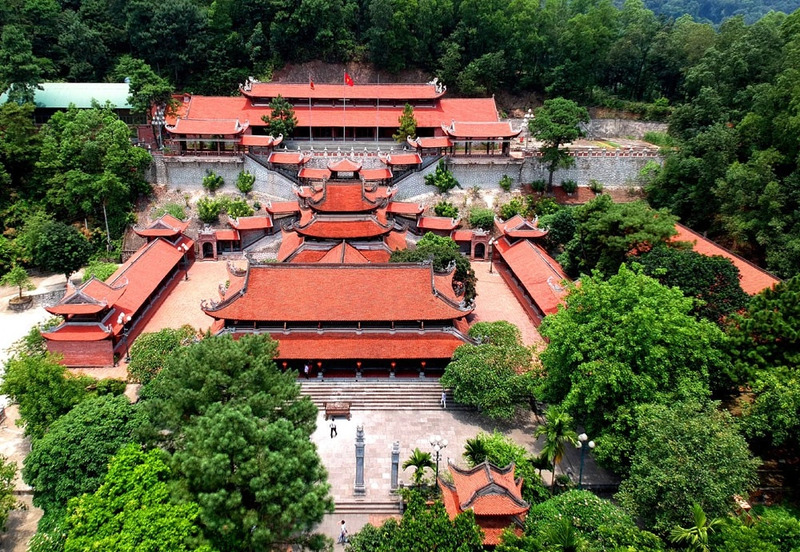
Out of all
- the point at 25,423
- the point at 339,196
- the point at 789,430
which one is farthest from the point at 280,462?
the point at 339,196

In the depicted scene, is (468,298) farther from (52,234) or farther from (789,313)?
(52,234)

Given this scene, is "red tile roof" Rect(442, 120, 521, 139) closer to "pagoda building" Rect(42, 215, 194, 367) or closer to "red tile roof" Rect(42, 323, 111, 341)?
"pagoda building" Rect(42, 215, 194, 367)

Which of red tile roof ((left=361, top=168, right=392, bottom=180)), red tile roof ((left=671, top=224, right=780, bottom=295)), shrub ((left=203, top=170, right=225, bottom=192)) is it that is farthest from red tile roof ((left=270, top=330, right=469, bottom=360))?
shrub ((left=203, top=170, right=225, bottom=192))

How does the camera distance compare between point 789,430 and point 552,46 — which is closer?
point 789,430

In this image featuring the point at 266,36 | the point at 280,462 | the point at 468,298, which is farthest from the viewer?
the point at 266,36

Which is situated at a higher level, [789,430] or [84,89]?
[84,89]

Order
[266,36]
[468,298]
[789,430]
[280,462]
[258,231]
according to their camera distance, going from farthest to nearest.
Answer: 1. [266,36]
2. [258,231]
3. [468,298]
4. [789,430]
5. [280,462]

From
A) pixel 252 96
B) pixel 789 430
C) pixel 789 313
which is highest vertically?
pixel 252 96

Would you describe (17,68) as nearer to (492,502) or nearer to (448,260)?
(448,260)
